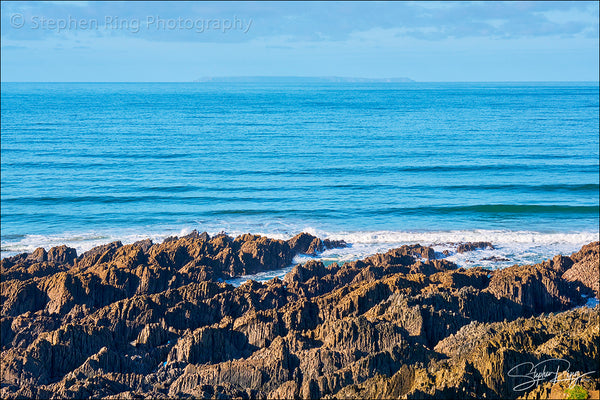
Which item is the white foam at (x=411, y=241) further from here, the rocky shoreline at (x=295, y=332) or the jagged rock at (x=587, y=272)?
the rocky shoreline at (x=295, y=332)

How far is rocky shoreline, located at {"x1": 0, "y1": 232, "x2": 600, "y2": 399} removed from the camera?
9320 mm

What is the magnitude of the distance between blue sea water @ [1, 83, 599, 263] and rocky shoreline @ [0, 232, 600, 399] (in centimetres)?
952

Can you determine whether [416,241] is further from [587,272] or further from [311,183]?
[311,183]

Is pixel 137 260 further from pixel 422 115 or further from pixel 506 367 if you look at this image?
pixel 422 115

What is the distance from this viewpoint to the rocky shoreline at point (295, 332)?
9.32m

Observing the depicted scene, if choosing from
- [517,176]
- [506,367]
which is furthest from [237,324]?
[517,176]

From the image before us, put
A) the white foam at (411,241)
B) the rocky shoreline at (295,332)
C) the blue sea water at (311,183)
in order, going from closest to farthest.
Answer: the rocky shoreline at (295,332) < the white foam at (411,241) < the blue sea water at (311,183)
